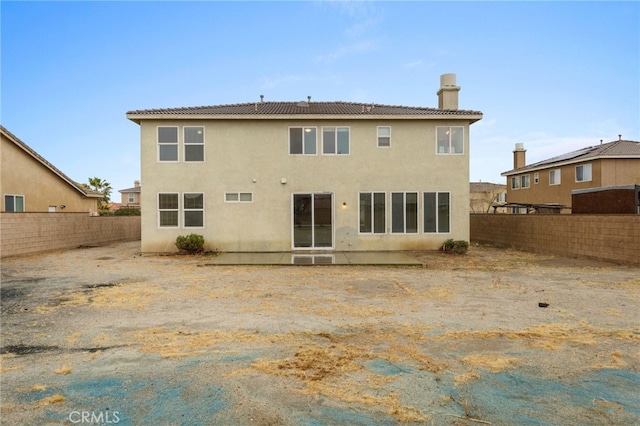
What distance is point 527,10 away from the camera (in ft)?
49.5

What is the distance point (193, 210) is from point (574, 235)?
47.8 ft

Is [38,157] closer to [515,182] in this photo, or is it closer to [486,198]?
[515,182]

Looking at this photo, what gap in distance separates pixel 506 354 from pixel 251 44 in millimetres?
Answer: 20089

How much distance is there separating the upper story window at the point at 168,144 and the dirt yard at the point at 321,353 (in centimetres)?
671

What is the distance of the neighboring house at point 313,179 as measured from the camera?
1377 centimetres

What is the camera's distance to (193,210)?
13.8 m

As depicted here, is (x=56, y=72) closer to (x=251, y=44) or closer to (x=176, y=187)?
(x=251, y=44)

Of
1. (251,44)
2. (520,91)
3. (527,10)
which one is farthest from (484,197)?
(251,44)

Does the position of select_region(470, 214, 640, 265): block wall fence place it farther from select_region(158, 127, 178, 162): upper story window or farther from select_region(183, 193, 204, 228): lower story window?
select_region(158, 127, 178, 162): upper story window

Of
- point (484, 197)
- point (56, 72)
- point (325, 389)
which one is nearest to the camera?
point (325, 389)

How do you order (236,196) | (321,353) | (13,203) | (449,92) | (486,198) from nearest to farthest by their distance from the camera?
(321,353), (236,196), (449,92), (13,203), (486,198)
